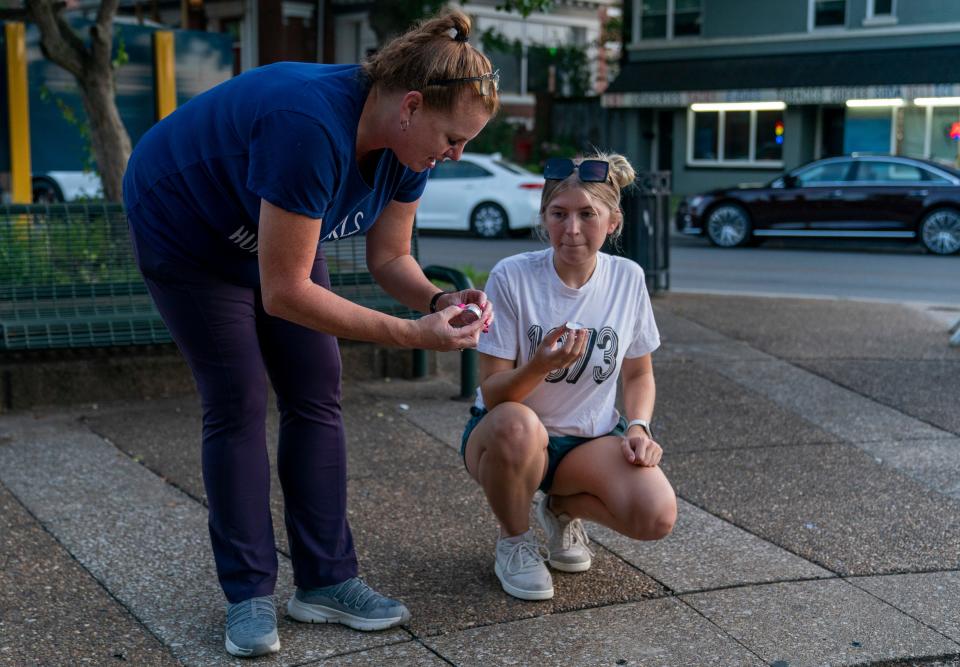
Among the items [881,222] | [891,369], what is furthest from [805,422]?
[881,222]

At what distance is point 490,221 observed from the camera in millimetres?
20078

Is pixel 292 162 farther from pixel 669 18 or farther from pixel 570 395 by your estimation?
pixel 669 18

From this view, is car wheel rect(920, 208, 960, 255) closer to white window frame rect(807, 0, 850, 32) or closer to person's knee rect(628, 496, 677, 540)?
white window frame rect(807, 0, 850, 32)

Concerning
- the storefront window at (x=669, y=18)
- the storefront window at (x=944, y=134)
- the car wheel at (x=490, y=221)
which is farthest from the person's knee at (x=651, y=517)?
the storefront window at (x=669, y=18)

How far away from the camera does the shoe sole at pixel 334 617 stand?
11.2ft

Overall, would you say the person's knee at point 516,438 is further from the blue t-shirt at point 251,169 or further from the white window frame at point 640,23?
the white window frame at point 640,23

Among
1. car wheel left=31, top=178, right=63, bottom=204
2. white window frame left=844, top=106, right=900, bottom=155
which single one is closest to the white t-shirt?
car wheel left=31, top=178, right=63, bottom=204

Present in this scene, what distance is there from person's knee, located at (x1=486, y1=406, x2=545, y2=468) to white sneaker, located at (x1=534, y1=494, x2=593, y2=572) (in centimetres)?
36

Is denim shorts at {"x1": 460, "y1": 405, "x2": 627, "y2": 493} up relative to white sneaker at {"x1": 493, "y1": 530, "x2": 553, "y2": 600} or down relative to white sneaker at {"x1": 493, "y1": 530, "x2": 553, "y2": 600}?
up

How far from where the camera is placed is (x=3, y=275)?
6.12 meters

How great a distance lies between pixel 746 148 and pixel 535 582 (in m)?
28.3

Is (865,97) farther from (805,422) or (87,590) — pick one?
(87,590)

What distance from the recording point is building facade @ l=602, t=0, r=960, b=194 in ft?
90.9

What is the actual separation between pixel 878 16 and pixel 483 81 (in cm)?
2819
